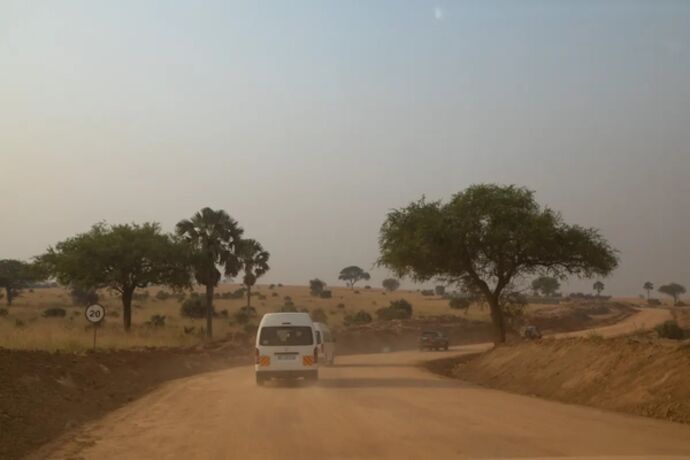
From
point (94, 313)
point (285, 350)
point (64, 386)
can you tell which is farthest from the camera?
point (94, 313)

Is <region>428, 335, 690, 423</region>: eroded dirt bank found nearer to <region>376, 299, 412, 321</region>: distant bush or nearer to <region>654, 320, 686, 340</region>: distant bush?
<region>654, 320, 686, 340</region>: distant bush

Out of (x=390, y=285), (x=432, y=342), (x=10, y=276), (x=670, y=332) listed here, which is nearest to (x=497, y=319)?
(x=670, y=332)

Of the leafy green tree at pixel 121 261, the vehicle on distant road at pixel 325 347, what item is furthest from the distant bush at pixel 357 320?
the vehicle on distant road at pixel 325 347

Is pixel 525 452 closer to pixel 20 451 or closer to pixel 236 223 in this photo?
pixel 20 451

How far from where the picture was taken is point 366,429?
13836 mm

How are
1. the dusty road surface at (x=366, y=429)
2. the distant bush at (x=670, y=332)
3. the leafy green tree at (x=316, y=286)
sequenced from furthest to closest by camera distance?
the leafy green tree at (x=316, y=286), the distant bush at (x=670, y=332), the dusty road surface at (x=366, y=429)

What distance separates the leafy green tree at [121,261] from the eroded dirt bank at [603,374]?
27219mm

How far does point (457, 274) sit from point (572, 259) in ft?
19.2

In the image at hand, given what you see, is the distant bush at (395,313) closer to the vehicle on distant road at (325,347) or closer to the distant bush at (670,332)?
the distant bush at (670,332)

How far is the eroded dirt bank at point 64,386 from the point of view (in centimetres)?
1490

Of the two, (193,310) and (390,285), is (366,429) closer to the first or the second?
(193,310)

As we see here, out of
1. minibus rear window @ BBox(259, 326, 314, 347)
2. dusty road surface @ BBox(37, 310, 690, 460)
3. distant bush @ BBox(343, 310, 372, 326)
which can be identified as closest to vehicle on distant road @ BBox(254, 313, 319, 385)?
minibus rear window @ BBox(259, 326, 314, 347)

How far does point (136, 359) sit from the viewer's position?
32.9 metres

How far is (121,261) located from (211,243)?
24.6ft
